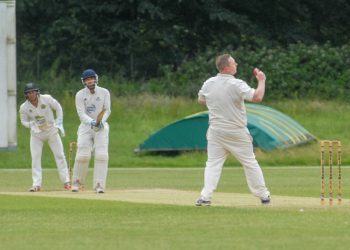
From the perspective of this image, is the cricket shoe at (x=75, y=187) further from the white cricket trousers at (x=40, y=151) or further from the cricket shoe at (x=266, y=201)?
the cricket shoe at (x=266, y=201)

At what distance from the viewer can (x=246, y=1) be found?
155 ft

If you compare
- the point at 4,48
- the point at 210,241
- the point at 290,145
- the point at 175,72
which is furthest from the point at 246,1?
the point at 210,241

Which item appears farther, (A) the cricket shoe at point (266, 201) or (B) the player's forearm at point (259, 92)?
(A) the cricket shoe at point (266, 201)

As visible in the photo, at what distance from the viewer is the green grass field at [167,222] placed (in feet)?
40.1

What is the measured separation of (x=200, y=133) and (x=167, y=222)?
58.8 feet

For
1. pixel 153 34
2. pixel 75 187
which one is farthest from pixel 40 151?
pixel 153 34

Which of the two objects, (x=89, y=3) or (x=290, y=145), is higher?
(x=89, y=3)

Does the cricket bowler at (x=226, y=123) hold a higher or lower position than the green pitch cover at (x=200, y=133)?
higher

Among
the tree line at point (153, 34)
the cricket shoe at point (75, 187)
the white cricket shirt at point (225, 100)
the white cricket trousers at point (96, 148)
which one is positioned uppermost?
the tree line at point (153, 34)

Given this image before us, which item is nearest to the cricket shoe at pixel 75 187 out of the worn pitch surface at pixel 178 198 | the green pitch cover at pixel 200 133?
the worn pitch surface at pixel 178 198

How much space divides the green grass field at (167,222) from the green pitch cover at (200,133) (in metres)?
10.3

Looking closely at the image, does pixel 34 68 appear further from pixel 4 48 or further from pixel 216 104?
pixel 216 104

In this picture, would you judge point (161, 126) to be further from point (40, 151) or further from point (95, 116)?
point (95, 116)

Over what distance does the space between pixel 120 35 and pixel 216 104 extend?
29520mm
